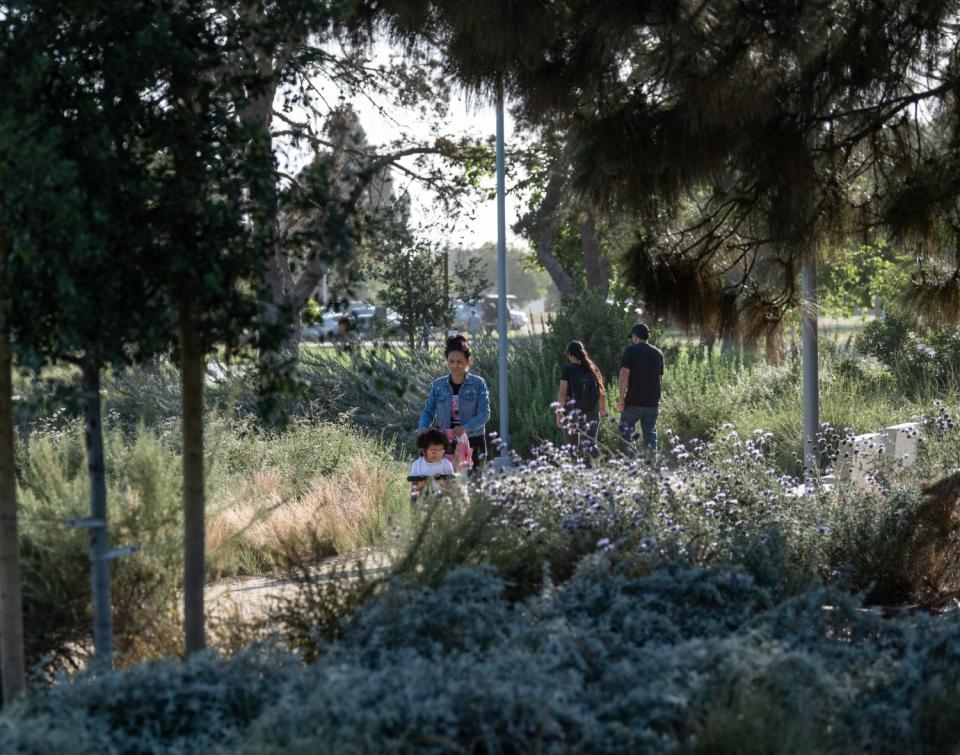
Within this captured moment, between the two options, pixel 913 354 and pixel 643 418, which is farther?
pixel 913 354

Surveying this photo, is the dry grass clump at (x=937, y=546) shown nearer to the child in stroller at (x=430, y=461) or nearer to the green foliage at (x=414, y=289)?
the child in stroller at (x=430, y=461)

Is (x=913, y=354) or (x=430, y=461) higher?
(x=913, y=354)

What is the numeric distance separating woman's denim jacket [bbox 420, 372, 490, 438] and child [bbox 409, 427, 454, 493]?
26.4 inches

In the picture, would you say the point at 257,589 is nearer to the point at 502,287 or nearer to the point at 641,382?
the point at 641,382

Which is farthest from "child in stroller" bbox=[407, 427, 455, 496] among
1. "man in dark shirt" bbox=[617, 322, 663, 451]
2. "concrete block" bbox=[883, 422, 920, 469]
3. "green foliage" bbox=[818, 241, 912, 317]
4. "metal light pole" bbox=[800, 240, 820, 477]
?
"green foliage" bbox=[818, 241, 912, 317]

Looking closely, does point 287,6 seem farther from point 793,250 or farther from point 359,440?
point 359,440

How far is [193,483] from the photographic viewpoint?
16.0 ft

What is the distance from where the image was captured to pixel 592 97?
6.90 meters

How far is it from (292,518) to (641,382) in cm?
469

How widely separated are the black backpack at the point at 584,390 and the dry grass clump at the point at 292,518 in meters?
2.60

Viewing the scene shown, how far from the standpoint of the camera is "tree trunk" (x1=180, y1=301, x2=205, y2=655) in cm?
484

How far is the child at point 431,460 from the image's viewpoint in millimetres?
8453

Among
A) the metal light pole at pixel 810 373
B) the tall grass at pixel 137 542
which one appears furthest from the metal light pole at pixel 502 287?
the tall grass at pixel 137 542

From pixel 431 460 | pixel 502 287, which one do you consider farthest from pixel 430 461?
pixel 502 287
